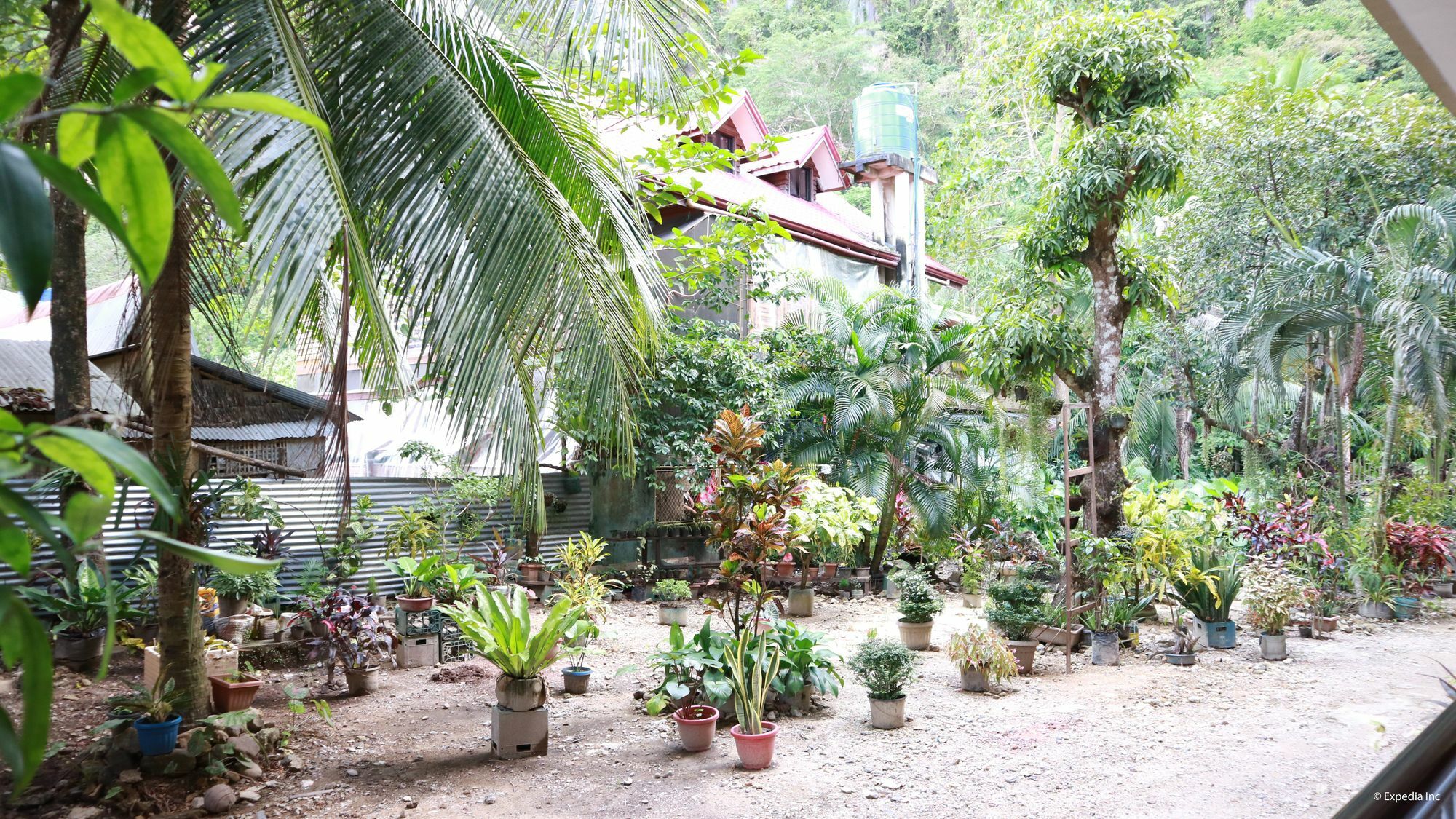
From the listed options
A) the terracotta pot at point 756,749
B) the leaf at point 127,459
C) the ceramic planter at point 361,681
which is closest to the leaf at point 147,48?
the leaf at point 127,459

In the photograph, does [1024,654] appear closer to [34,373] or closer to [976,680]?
[976,680]

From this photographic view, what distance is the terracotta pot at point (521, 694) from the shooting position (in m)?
4.83

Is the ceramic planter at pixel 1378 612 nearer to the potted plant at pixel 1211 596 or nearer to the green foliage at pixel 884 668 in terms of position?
the potted plant at pixel 1211 596

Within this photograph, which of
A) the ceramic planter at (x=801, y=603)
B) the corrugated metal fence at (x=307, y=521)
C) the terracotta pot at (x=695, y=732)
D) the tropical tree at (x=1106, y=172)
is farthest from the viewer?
the ceramic planter at (x=801, y=603)

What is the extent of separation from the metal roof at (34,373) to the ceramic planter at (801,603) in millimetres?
6000

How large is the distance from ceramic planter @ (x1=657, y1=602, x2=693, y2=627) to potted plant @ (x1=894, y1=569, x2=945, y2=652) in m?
2.14

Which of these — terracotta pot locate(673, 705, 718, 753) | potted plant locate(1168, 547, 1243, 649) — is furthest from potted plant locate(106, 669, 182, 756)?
potted plant locate(1168, 547, 1243, 649)

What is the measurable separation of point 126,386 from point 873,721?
5.09 metres

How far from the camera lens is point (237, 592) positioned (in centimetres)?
686

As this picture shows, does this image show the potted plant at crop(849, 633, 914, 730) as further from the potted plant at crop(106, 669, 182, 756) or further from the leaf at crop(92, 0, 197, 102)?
the leaf at crop(92, 0, 197, 102)

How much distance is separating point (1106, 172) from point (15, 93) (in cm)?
811

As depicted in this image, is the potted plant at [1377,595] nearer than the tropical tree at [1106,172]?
No

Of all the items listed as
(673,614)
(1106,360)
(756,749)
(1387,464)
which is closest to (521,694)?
(756,749)

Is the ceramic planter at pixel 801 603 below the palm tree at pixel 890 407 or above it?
below
